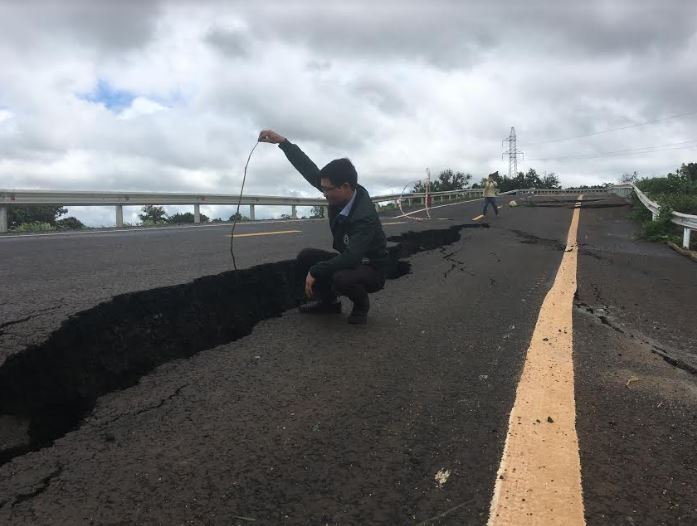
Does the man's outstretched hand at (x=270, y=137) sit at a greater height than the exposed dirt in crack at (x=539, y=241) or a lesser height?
greater

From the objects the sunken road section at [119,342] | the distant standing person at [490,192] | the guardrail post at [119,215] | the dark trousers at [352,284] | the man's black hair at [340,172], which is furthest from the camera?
the distant standing person at [490,192]

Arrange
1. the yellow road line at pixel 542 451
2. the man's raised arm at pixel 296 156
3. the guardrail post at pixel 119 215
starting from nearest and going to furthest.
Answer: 1. the yellow road line at pixel 542 451
2. the man's raised arm at pixel 296 156
3. the guardrail post at pixel 119 215

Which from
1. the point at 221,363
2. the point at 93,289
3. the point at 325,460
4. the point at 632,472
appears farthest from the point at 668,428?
the point at 93,289

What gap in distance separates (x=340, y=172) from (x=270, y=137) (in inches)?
33.0

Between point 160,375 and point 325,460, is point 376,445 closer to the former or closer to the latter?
point 325,460

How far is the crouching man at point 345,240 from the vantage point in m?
3.78

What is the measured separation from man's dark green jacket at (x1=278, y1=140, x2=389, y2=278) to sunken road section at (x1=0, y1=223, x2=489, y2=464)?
0.88m

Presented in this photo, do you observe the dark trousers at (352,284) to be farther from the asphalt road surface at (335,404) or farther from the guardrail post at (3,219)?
the guardrail post at (3,219)

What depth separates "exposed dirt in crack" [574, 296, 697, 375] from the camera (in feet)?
10.8

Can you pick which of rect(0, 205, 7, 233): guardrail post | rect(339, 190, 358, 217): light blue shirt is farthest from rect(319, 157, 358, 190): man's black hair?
rect(0, 205, 7, 233): guardrail post

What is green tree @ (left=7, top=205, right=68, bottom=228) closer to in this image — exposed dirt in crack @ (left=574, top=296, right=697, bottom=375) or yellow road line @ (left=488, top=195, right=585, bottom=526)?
exposed dirt in crack @ (left=574, top=296, right=697, bottom=375)

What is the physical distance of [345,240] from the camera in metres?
4.00

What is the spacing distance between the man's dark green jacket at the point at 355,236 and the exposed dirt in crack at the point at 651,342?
73.6 inches

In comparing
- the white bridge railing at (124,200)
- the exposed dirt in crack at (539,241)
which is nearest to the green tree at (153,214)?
the white bridge railing at (124,200)
